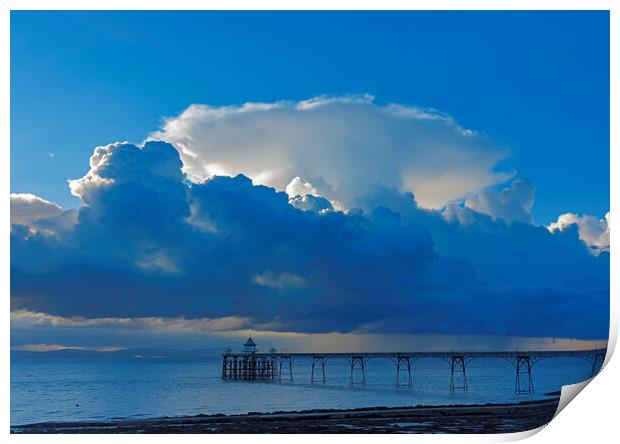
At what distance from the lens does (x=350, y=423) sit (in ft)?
97.1

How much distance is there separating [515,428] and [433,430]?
2983 mm

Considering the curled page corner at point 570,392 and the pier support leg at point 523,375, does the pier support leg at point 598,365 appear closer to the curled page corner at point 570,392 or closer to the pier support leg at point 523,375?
the curled page corner at point 570,392

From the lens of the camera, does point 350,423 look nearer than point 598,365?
Yes

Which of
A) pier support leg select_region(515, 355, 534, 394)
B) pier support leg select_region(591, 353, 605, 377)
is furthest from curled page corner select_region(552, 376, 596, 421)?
pier support leg select_region(515, 355, 534, 394)

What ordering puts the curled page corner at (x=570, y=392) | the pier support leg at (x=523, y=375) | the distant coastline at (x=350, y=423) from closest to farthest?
1. the curled page corner at (x=570, y=392)
2. the distant coastline at (x=350, y=423)
3. the pier support leg at (x=523, y=375)

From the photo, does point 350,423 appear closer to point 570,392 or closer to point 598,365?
point 570,392

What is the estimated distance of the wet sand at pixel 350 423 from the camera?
28312 mm

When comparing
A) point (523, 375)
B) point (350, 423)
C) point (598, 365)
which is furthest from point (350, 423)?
point (523, 375)

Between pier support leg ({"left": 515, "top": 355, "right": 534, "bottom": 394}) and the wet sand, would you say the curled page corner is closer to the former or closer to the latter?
the wet sand

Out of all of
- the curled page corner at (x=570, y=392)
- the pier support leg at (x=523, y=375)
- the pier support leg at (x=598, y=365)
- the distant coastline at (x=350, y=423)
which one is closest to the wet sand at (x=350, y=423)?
the distant coastline at (x=350, y=423)
